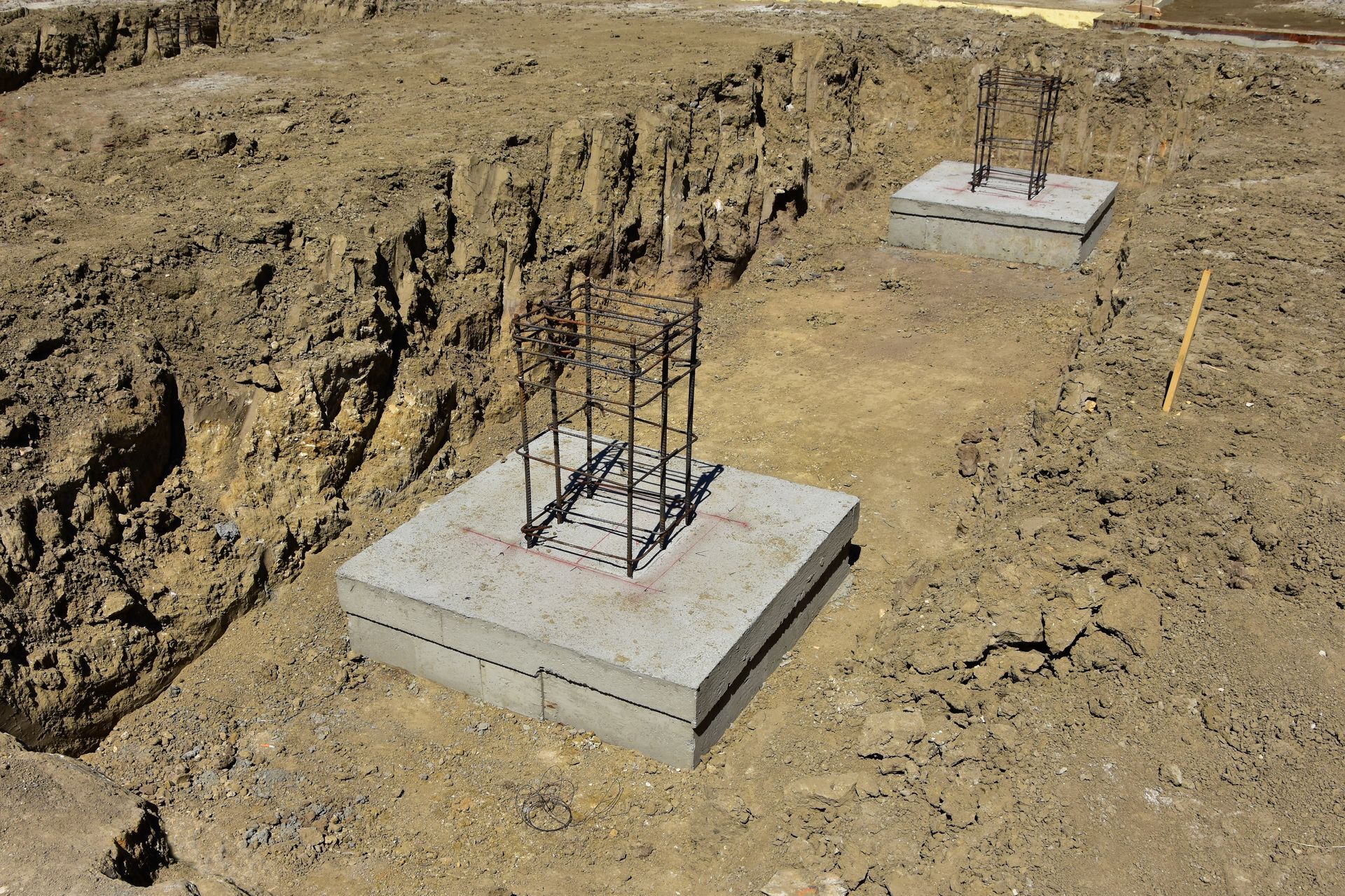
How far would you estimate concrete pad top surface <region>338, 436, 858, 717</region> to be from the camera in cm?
688

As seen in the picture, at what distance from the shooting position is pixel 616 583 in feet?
24.6

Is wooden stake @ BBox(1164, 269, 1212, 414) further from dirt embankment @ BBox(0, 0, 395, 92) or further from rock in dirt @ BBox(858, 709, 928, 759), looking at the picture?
dirt embankment @ BBox(0, 0, 395, 92)

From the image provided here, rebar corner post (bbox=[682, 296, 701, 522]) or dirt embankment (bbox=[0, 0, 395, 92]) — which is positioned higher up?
dirt embankment (bbox=[0, 0, 395, 92])

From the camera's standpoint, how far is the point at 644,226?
42.0 feet

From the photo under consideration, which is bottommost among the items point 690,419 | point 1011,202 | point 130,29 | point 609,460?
point 609,460

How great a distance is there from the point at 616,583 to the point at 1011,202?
10.0 meters

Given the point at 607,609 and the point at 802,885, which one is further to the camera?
the point at 607,609

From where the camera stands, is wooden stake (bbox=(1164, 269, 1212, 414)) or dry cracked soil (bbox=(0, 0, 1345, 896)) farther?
wooden stake (bbox=(1164, 269, 1212, 414))

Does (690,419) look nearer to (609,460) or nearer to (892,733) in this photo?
(609,460)

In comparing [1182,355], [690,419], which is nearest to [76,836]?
[690,419]

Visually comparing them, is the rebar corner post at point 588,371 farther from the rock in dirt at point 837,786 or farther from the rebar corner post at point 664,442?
the rock in dirt at point 837,786

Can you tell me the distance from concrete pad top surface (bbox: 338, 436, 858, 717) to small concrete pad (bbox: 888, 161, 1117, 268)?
25.3ft

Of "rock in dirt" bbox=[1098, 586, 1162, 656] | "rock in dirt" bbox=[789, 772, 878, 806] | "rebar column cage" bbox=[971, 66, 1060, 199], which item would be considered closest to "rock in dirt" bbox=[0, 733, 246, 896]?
"rock in dirt" bbox=[789, 772, 878, 806]

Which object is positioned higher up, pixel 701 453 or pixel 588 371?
pixel 588 371
